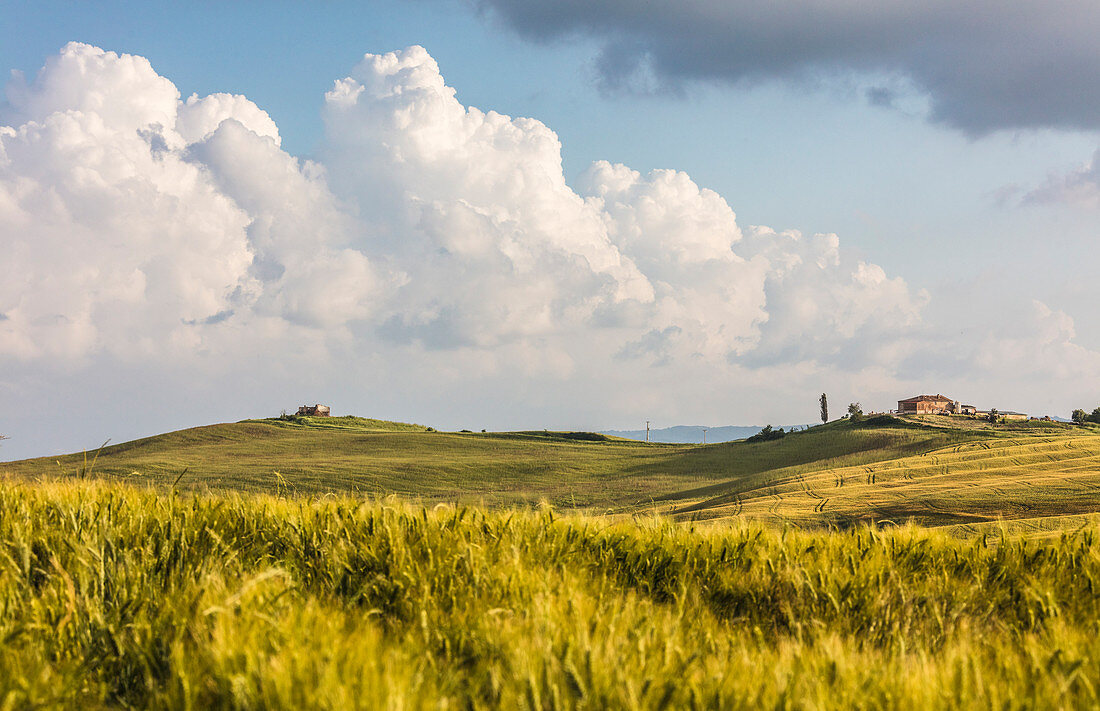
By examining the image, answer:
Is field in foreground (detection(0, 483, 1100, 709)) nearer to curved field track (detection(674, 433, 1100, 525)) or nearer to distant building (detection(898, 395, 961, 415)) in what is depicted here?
curved field track (detection(674, 433, 1100, 525))

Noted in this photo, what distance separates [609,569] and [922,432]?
102 feet

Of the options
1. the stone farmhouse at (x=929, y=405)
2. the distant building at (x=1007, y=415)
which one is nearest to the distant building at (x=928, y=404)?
the stone farmhouse at (x=929, y=405)

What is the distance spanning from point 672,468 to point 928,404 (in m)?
35.2

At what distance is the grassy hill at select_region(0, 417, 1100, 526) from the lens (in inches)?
369

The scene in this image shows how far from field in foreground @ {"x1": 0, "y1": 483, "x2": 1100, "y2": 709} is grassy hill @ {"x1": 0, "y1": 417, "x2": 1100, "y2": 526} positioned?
2.35 feet

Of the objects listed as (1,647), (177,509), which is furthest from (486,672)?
(177,509)

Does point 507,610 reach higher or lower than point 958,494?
higher

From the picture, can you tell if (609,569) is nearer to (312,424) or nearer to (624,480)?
(624,480)

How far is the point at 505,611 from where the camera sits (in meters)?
2.58

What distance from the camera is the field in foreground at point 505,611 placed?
2.07 meters

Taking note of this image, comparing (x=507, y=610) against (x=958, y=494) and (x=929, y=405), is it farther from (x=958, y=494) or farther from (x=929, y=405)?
(x=929, y=405)

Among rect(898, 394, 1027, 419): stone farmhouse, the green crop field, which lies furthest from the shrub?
the green crop field

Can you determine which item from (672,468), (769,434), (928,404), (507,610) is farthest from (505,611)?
(928,404)

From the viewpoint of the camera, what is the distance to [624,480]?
30.8 metres
